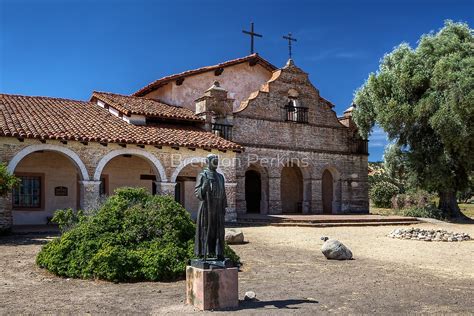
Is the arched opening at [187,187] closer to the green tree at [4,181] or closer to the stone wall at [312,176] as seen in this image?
the stone wall at [312,176]

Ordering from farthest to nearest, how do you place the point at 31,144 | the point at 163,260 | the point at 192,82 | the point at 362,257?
1. the point at 192,82
2. the point at 31,144
3. the point at 362,257
4. the point at 163,260

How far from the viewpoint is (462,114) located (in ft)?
70.1

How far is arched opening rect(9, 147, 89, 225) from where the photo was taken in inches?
763

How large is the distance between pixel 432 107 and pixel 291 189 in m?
8.73

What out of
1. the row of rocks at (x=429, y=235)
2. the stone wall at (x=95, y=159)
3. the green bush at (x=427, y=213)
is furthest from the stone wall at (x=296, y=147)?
the row of rocks at (x=429, y=235)

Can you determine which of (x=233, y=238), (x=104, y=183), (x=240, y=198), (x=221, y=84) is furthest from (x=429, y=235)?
(x=221, y=84)

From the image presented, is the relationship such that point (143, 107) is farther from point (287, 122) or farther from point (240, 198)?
point (287, 122)

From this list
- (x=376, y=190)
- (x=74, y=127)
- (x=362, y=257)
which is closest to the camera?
(x=362, y=257)

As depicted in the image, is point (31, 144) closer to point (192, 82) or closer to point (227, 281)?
point (192, 82)

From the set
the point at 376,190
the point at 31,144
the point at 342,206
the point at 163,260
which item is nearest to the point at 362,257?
the point at 163,260

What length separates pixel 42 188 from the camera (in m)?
19.8

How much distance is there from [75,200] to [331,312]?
51.6ft

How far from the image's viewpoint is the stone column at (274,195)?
81.9 feet

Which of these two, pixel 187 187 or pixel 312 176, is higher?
pixel 312 176
